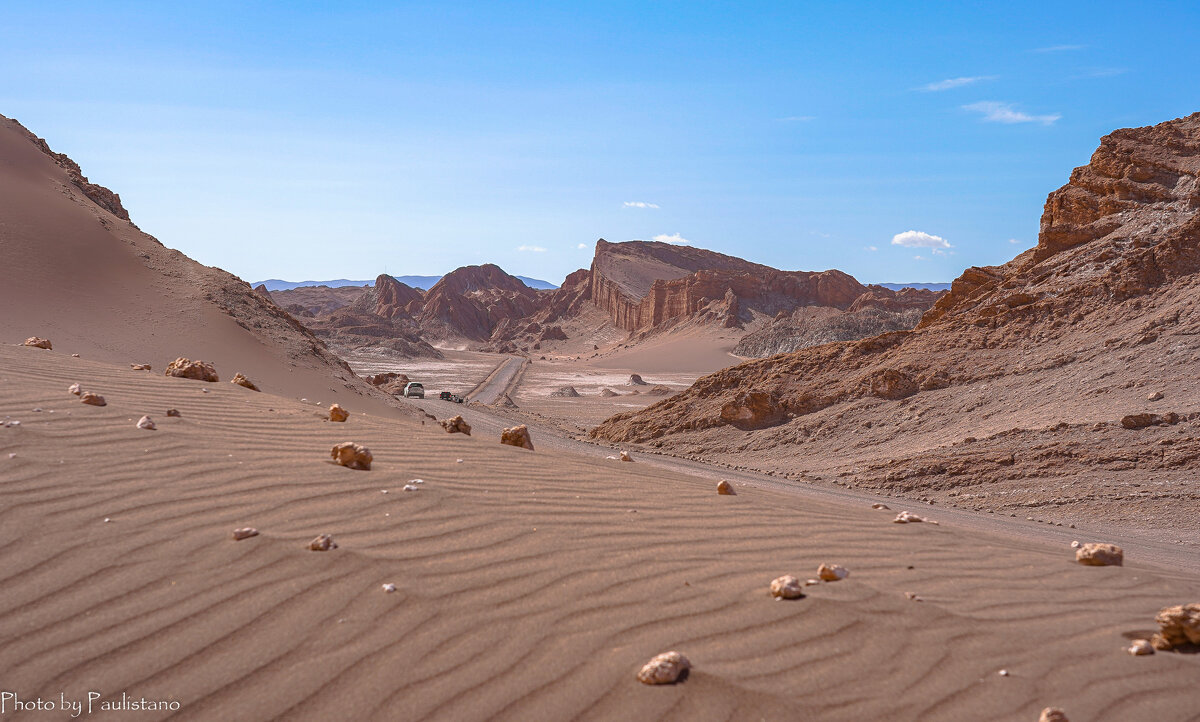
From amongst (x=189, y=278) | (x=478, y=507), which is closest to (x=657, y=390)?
(x=189, y=278)

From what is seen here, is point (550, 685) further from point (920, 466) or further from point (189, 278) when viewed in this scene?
point (189, 278)

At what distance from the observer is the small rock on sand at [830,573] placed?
12.0 feet

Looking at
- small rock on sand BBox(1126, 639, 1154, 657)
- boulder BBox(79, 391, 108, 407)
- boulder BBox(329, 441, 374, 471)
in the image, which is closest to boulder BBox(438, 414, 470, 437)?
boulder BBox(329, 441, 374, 471)

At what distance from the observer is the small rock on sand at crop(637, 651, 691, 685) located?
8.90ft

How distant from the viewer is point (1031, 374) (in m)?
15.8

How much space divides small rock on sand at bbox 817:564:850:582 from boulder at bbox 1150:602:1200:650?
1201 millimetres

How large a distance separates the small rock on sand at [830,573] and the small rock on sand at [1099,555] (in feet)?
5.45

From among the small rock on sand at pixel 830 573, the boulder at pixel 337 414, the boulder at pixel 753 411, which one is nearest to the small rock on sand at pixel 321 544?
the small rock on sand at pixel 830 573

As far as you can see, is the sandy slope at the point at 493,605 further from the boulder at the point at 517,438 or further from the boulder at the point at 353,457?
the boulder at the point at 517,438

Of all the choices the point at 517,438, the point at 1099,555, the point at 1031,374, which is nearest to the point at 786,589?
the point at 1099,555

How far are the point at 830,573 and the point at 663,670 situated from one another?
4.08 ft

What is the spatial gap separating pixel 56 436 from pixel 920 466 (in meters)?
12.4

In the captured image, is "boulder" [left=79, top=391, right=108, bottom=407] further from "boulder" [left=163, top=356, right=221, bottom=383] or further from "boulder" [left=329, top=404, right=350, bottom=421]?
"boulder" [left=163, top=356, right=221, bottom=383]

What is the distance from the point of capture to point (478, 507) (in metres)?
4.40
